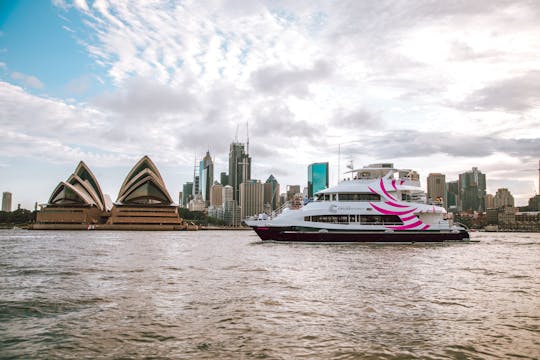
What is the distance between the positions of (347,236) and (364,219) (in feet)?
8.78

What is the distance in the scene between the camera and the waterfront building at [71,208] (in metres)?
120

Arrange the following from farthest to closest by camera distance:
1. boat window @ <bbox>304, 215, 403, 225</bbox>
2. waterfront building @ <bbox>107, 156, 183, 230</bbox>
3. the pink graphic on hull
→ waterfront building @ <bbox>107, 156, 183, 230</bbox>, the pink graphic on hull, boat window @ <bbox>304, 215, 403, 225</bbox>

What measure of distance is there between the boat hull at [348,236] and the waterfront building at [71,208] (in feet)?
323

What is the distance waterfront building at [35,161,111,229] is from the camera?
120438mm

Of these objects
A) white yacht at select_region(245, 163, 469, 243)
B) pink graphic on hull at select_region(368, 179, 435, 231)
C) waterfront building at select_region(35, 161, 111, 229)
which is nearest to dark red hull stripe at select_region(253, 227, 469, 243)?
white yacht at select_region(245, 163, 469, 243)

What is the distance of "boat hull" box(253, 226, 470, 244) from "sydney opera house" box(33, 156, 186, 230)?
285 feet

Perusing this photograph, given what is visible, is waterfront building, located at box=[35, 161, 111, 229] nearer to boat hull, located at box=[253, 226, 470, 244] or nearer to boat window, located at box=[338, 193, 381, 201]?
boat hull, located at box=[253, 226, 470, 244]

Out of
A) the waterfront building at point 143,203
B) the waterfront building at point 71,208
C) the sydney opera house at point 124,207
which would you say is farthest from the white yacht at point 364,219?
the waterfront building at point 71,208

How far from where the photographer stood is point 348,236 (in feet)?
119

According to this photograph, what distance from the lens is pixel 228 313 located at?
9.56m

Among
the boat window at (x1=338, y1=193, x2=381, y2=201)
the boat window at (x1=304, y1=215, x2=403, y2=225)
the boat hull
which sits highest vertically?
the boat window at (x1=338, y1=193, x2=381, y2=201)

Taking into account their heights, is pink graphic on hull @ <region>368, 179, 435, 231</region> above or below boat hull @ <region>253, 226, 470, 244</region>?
above

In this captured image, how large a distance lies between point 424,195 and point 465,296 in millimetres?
29886

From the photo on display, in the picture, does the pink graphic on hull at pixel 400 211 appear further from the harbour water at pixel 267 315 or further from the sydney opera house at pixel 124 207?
the sydney opera house at pixel 124 207
